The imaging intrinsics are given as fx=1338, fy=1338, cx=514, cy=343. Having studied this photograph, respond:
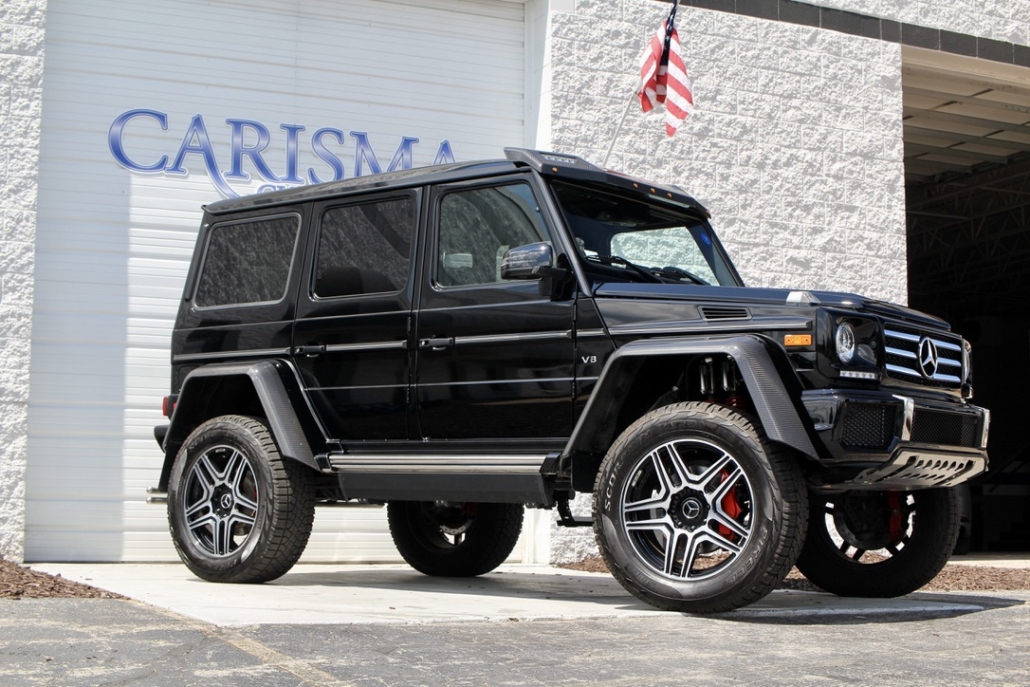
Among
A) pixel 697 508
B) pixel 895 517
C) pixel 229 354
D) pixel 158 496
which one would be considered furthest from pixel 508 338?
pixel 158 496

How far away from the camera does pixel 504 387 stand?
7.07 meters

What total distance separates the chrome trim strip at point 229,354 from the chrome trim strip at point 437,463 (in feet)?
2.54

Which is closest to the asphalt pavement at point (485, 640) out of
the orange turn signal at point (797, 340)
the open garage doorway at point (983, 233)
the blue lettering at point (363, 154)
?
the orange turn signal at point (797, 340)

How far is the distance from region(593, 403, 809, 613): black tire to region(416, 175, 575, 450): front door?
23.1 inches

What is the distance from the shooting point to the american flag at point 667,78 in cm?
1125

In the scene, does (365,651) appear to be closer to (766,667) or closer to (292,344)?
(766,667)

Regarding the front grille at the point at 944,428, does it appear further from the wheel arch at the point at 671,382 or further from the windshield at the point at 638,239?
the windshield at the point at 638,239

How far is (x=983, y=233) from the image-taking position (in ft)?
92.7

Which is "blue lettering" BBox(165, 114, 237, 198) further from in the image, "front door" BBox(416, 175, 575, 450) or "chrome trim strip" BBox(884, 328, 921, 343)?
"chrome trim strip" BBox(884, 328, 921, 343)

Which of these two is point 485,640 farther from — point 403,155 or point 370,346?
point 403,155

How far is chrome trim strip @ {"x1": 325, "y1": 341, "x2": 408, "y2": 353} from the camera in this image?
746cm

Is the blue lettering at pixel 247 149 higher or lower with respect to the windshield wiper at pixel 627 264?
higher

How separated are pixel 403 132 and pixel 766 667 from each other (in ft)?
26.0

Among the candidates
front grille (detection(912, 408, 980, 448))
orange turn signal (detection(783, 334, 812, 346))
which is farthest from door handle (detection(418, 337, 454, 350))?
front grille (detection(912, 408, 980, 448))
